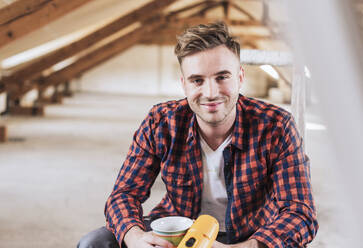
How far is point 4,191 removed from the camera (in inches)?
106

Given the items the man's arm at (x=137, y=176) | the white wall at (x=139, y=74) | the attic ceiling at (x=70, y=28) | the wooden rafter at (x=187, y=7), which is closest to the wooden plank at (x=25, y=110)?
the attic ceiling at (x=70, y=28)

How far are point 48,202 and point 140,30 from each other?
19.0 ft

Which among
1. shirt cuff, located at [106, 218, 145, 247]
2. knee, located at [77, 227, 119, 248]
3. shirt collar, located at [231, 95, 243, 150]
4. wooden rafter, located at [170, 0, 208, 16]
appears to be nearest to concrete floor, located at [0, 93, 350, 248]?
shirt collar, located at [231, 95, 243, 150]

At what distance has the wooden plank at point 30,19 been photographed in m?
2.81

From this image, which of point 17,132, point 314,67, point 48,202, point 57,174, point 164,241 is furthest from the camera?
point 17,132

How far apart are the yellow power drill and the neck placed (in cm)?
46

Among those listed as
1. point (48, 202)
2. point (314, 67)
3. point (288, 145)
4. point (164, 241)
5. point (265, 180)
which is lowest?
point (48, 202)

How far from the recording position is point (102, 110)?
764cm

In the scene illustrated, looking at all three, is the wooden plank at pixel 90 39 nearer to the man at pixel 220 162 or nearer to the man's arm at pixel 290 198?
the man at pixel 220 162

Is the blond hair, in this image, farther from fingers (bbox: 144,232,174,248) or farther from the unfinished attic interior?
fingers (bbox: 144,232,174,248)

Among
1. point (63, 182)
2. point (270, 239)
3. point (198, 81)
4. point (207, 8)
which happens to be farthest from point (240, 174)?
point (207, 8)

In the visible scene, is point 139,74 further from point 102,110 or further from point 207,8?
point 102,110

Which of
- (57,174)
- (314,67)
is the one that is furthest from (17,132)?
(314,67)

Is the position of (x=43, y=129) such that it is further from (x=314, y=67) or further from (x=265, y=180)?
→ (x=314, y=67)
